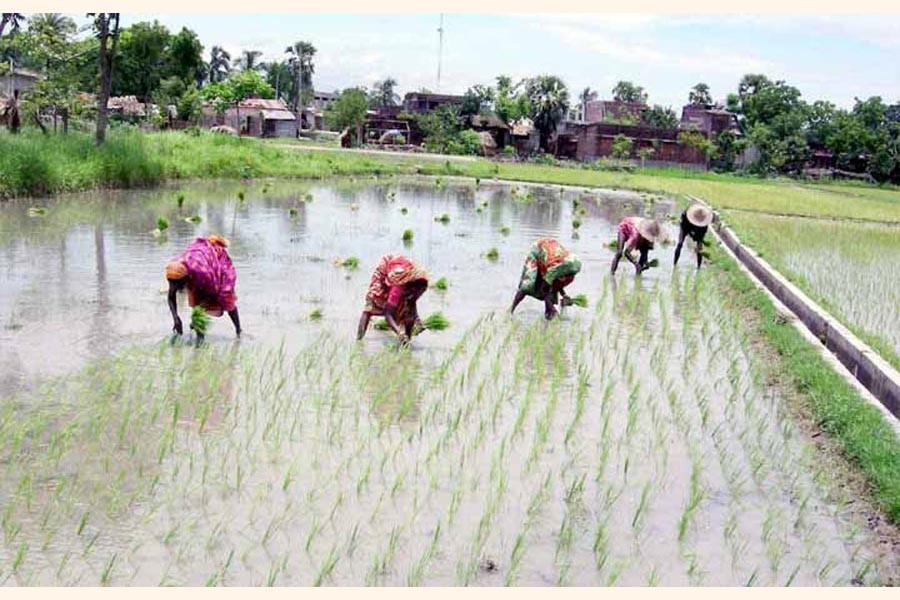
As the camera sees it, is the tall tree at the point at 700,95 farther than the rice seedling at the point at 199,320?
Yes

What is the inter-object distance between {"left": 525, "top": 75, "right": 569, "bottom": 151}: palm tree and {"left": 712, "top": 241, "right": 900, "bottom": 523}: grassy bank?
168ft

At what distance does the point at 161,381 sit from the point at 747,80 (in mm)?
59104

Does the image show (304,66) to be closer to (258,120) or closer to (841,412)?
(258,120)

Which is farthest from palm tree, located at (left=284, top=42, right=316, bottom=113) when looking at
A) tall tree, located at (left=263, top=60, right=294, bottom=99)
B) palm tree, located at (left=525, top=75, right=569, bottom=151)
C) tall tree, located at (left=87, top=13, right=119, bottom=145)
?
tall tree, located at (left=87, top=13, right=119, bottom=145)

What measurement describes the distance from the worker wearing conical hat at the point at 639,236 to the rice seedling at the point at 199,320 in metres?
5.99

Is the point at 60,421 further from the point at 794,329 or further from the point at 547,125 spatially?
the point at 547,125

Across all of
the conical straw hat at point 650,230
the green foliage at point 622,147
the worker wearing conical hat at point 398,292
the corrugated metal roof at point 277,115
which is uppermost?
the corrugated metal roof at point 277,115

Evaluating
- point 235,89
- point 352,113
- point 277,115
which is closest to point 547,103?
point 352,113

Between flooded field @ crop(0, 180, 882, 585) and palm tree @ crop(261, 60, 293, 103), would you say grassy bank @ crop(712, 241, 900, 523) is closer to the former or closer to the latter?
flooded field @ crop(0, 180, 882, 585)

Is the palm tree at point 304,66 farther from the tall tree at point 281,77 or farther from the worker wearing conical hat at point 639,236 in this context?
the worker wearing conical hat at point 639,236

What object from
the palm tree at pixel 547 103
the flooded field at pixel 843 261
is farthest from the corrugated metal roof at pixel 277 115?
the flooded field at pixel 843 261

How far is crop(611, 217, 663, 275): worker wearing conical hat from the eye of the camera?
39.3 ft

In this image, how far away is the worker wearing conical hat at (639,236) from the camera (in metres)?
12.0

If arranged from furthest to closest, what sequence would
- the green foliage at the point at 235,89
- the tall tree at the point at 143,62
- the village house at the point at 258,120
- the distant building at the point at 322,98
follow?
the distant building at the point at 322,98
the village house at the point at 258,120
the tall tree at the point at 143,62
the green foliage at the point at 235,89
